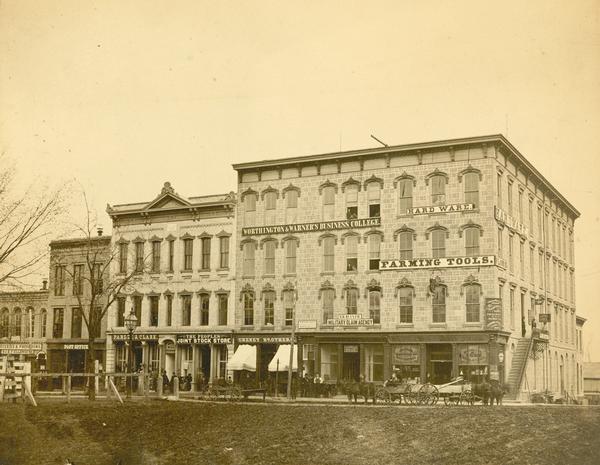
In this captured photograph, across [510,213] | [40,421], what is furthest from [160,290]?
[40,421]

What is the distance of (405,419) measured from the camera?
74.0ft

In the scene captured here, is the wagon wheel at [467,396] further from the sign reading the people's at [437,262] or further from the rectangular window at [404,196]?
the rectangular window at [404,196]

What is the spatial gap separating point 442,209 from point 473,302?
5.08 m

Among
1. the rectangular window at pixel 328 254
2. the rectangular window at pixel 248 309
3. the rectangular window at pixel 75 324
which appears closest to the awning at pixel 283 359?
the rectangular window at pixel 248 309

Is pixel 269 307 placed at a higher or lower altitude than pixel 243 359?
higher

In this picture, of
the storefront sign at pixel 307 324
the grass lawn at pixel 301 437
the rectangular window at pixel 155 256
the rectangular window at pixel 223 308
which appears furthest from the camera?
the rectangular window at pixel 155 256

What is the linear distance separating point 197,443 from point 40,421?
5.97 meters

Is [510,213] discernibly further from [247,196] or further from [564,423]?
[564,423]

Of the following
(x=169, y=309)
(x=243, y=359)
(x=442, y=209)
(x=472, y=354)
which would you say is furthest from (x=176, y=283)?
(x=472, y=354)

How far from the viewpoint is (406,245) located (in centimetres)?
4556

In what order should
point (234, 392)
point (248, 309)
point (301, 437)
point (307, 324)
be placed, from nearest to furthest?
point (301, 437)
point (234, 392)
point (307, 324)
point (248, 309)

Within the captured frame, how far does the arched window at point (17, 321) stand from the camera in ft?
186

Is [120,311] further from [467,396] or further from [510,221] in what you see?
[467,396]

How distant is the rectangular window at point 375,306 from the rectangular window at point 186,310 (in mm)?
11946
